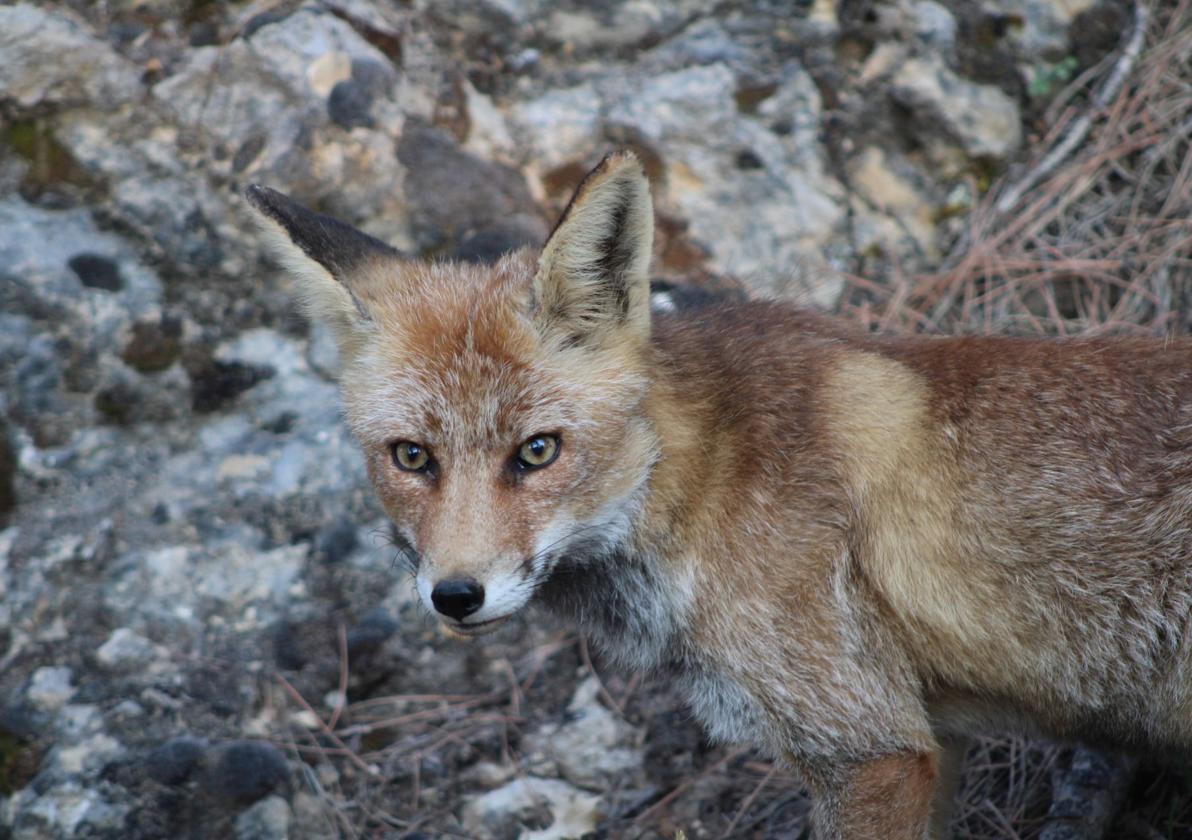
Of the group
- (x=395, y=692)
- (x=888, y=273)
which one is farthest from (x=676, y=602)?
(x=888, y=273)

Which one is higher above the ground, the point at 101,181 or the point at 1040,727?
the point at 1040,727

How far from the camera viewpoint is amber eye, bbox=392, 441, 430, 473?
3.05 meters

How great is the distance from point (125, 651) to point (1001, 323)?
13.9 ft

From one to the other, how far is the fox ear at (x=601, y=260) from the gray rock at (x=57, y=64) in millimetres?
2860

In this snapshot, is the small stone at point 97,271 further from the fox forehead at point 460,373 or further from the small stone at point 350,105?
the fox forehead at point 460,373

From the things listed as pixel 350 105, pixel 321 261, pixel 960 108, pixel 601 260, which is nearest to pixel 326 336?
pixel 350 105

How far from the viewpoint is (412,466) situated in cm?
307

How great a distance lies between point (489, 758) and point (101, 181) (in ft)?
10.5

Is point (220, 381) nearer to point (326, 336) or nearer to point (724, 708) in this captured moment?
point (326, 336)

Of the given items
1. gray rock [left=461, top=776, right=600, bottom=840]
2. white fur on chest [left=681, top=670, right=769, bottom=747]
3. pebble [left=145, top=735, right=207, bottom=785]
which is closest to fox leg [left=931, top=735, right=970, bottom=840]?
white fur on chest [left=681, top=670, right=769, bottom=747]

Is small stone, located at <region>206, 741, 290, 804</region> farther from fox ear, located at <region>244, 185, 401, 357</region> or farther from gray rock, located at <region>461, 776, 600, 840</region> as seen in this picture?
fox ear, located at <region>244, 185, 401, 357</region>

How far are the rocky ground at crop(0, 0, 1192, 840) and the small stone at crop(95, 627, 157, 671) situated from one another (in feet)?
0.04

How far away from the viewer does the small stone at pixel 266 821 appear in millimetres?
3746

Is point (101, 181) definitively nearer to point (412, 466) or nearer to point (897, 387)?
point (412, 466)
